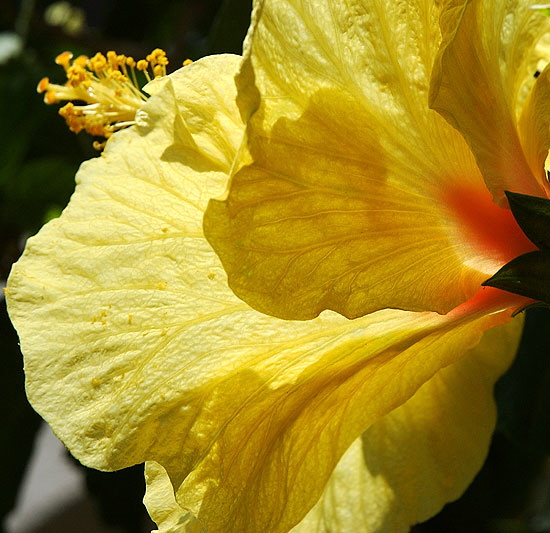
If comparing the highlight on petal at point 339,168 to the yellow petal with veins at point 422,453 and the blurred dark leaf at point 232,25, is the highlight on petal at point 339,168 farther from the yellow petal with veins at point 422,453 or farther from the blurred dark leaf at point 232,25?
the blurred dark leaf at point 232,25

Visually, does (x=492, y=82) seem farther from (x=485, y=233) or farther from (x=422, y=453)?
(x=422, y=453)

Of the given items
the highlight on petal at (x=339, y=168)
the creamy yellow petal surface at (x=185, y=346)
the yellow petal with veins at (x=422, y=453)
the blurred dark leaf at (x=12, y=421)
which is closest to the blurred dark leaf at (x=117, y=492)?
the blurred dark leaf at (x=12, y=421)

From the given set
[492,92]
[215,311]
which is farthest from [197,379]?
[492,92]

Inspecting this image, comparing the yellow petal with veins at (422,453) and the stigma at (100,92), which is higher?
the stigma at (100,92)

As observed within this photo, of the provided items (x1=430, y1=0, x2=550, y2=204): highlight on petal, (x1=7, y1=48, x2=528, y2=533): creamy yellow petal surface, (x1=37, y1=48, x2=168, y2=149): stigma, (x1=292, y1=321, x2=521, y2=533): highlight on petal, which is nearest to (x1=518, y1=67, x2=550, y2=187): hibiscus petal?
(x1=430, y1=0, x2=550, y2=204): highlight on petal

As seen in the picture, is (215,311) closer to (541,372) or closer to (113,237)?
(113,237)
